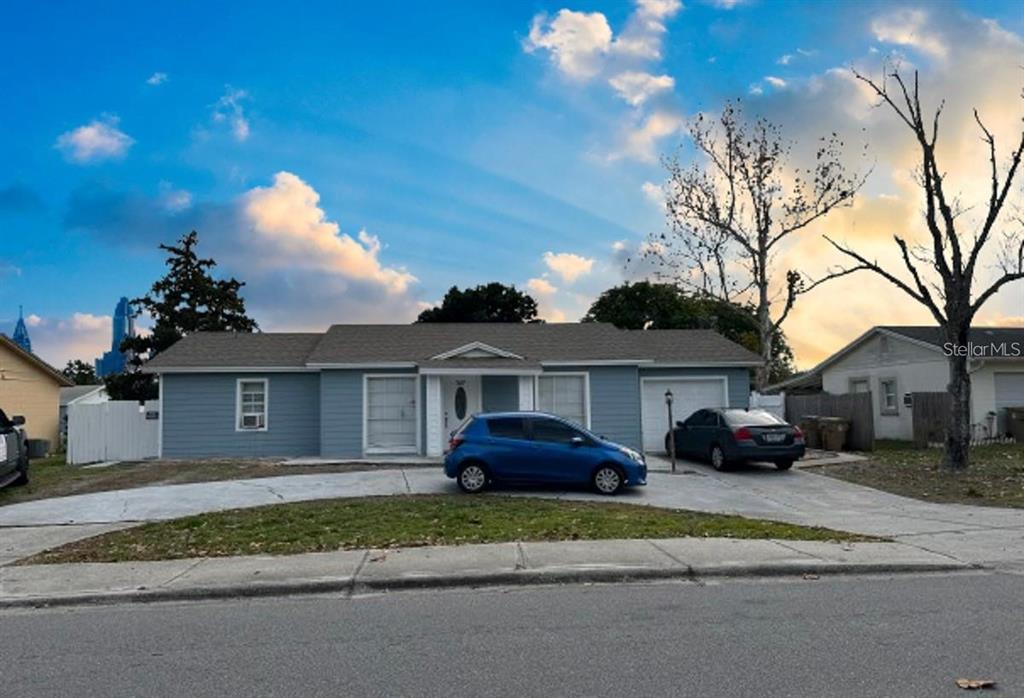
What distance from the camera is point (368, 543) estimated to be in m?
9.59

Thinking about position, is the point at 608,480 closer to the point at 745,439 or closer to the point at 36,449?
the point at 745,439

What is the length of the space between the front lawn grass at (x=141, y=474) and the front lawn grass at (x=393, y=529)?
183 inches

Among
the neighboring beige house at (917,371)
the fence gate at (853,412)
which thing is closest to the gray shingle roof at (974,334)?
the neighboring beige house at (917,371)

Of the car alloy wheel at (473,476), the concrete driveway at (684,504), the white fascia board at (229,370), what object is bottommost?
the concrete driveway at (684,504)

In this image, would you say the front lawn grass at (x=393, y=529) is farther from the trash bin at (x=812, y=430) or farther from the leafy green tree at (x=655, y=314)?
the leafy green tree at (x=655, y=314)

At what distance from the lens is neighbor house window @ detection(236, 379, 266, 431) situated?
21.2 meters

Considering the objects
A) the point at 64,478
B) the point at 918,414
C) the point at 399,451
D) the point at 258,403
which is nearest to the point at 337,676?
the point at 64,478

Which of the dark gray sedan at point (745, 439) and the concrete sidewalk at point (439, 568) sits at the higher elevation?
the dark gray sedan at point (745, 439)

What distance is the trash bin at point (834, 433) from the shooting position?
23.2m

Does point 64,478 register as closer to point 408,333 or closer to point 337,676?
point 408,333

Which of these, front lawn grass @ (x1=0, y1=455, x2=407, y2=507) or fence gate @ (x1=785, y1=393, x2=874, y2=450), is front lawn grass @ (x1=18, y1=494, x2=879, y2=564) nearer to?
front lawn grass @ (x1=0, y1=455, x2=407, y2=507)

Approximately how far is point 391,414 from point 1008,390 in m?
20.9

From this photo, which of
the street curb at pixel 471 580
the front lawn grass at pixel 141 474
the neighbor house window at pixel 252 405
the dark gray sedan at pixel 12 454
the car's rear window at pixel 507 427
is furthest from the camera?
the neighbor house window at pixel 252 405

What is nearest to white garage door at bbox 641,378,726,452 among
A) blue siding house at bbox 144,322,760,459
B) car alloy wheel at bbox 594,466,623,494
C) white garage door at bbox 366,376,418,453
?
blue siding house at bbox 144,322,760,459
